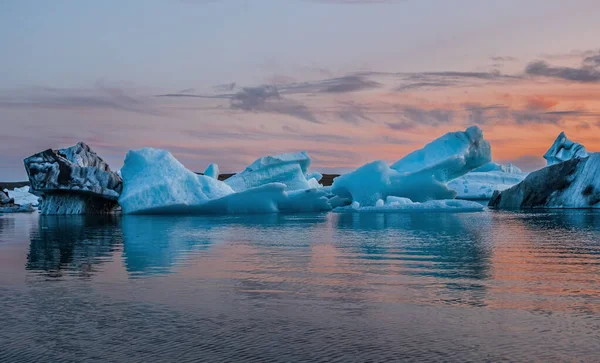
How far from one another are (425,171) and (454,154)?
4.47ft

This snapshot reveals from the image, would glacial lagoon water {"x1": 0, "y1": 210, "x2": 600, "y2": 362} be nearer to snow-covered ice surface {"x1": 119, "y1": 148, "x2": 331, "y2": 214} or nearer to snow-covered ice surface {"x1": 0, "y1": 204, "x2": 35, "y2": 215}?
snow-covered ice surface {"x1": 119, "y1": 148, "x2": 331, "y2": 214}

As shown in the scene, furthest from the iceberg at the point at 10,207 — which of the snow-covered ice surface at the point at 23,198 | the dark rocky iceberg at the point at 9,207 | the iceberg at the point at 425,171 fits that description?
the iceberg at the point at 425,171

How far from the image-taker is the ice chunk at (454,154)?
2788 centimetres

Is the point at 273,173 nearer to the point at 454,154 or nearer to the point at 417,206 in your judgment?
the point at 417,206

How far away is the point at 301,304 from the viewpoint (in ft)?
19.4

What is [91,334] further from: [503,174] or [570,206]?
[503,174]

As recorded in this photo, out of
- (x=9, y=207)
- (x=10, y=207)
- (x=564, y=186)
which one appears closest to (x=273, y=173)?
(x=564, y=186)

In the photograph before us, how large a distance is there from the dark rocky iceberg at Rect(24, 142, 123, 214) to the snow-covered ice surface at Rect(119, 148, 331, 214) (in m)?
0.89

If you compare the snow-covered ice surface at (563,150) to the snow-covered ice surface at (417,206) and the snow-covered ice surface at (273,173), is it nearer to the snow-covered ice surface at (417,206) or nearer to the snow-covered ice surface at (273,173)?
the snow-covered ice surface at (417,206)

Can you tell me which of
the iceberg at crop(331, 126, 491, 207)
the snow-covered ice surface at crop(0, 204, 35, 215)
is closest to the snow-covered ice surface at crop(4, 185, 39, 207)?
the snow-covered ice surface at crop(0, 204, 35, 215)

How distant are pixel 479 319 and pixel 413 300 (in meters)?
0.88

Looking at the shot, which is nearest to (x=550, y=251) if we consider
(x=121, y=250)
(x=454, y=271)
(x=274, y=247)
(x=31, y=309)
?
(x=454, y=271)

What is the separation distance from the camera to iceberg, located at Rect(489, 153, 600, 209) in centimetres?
2793

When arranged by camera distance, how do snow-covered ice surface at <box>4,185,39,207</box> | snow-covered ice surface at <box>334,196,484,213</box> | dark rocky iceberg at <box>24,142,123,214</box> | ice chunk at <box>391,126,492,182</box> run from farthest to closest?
1. snow-covered ice surface at <box>4,185,39,207</box>
2. ice chunk at <box>391,126,492,182</box>
3. snow-covered ice surface at <box>334,196,484,213</box>
4. dark rocky iceberg at <box>24,142,123,214</box>
